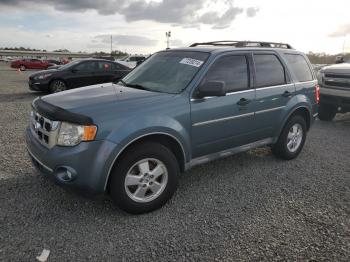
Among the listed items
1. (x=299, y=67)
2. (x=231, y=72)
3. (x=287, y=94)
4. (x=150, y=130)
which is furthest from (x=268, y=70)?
(x=150, y=130)

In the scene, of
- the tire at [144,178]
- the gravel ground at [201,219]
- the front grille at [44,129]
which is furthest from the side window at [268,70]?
the front grille at [44,129]

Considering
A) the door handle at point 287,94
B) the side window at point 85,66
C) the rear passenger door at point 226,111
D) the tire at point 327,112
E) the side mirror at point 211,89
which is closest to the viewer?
the side mirror at point 211,89

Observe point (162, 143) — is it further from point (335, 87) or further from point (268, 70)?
point (335, 87)

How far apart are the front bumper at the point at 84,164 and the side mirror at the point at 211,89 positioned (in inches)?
49.7

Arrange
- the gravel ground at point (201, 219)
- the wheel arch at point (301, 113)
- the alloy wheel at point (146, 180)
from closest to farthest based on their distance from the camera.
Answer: the gravel ground at point (201, 219)
the alloy wheel at point (146, 180)
the wheel arch at point (301, 113)

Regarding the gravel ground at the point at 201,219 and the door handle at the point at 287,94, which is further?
the door handle at the point at 287,94

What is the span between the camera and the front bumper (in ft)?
10.5

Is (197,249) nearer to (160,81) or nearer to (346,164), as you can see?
(160,81)

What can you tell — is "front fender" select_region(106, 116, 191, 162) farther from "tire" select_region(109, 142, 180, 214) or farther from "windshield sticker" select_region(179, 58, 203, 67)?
"windshield sticker" select_region(179, 58, 203, 67)

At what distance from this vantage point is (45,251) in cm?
299

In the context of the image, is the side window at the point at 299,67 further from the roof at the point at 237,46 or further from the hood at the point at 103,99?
the hood at the point at 103,99

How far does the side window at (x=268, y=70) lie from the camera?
188 inches

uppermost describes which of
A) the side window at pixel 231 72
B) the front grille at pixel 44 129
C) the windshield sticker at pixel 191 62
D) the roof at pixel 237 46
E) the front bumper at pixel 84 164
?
the roof at pixel 237 46

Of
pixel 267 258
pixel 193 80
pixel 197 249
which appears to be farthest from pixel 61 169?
pixel 267 258
